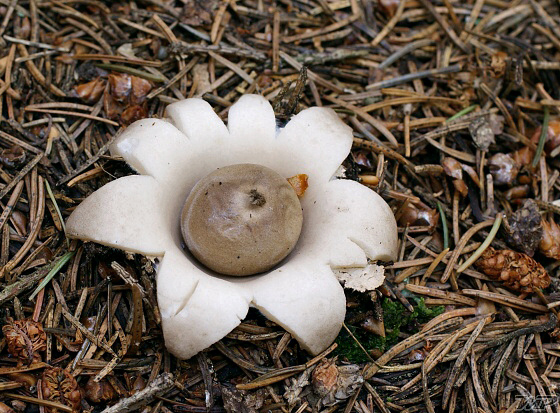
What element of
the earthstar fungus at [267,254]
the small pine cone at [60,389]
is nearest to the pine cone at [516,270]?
the earthstar fungus at [267,254]

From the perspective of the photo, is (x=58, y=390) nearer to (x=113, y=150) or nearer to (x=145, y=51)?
(x=113, y=150)

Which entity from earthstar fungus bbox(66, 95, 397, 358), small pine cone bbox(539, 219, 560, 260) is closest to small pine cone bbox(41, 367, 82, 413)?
earthstar fungus bbox(66, 95, 397, 358)

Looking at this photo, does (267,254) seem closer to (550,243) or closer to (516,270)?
(516,270)

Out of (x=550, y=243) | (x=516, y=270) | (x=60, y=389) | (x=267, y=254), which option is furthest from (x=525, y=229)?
(x=60, y=389)

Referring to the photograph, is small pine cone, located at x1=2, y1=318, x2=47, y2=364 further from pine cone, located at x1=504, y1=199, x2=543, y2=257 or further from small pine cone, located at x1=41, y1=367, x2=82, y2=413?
pine cone, located at x1=504, y1=199, x2=543, y2=257

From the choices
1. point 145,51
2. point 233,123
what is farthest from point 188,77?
point 233,123

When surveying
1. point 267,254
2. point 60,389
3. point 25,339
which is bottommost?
point 60,389
